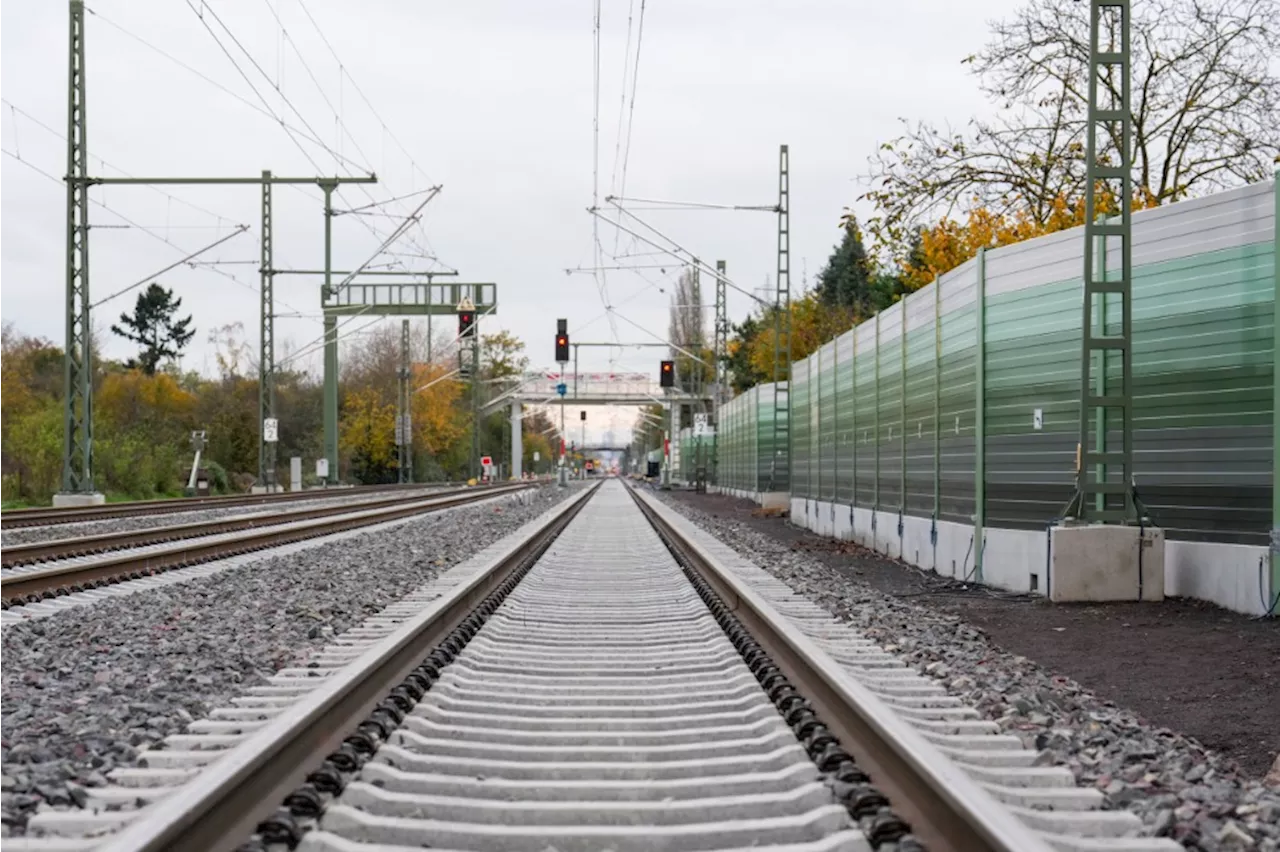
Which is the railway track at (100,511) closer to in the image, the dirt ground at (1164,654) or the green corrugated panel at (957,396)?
the green corrugated panel at (957,396)

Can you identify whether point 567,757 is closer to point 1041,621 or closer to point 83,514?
point 1041,621

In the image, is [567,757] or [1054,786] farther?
[567,757]

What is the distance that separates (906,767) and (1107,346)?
8084 mm

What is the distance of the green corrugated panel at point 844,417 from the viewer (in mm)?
22438

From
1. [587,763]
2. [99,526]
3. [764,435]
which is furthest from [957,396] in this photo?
[764,435]

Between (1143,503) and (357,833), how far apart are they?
937cm

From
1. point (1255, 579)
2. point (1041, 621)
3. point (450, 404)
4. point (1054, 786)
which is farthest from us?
point (450, 404)

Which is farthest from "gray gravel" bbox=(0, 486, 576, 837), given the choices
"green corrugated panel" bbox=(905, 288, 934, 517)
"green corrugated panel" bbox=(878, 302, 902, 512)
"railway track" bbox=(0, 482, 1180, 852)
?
"green corrugated panel" bbox=(878, 302, 902, 512)

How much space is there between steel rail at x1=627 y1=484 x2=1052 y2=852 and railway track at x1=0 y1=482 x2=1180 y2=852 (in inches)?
0.4

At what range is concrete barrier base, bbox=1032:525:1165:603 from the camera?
11742 mm

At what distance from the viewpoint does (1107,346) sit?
11992mm

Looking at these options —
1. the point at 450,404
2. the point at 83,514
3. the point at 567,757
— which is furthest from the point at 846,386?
the point at 450,404

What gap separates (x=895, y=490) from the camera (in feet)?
61.7

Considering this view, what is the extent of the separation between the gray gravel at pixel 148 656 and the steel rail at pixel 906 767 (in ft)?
8.62
